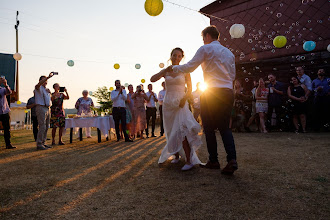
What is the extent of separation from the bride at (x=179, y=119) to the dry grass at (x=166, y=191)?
0.99 feet

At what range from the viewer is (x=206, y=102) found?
3217 millimetres

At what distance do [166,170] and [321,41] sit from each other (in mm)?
9819

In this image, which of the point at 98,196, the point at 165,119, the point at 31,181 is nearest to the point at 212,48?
the point at 165,119

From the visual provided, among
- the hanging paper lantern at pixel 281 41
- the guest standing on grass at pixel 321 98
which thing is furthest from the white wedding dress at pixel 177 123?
the guest standing on grass at pixel 321 98

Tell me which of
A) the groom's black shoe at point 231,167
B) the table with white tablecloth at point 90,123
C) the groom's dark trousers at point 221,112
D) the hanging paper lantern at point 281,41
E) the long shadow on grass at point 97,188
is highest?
the hanging paper lantern at point 281,41

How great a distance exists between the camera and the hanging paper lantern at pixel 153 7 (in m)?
5.70

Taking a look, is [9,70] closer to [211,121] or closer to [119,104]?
[119,104]

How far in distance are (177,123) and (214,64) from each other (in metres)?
1.09

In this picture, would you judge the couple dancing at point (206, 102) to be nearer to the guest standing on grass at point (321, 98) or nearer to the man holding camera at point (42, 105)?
the man holding camera at point (42, 105)

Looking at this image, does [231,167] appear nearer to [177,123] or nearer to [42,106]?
[177,123]

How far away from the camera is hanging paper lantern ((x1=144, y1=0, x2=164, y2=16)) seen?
570 centimetres

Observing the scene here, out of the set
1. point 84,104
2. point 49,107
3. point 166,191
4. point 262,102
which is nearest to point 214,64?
point 166,191

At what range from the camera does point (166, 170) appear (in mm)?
3432

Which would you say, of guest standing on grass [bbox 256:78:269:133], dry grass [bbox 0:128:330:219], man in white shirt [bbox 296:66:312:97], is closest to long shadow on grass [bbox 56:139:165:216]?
dry grass [bbox 0:128:330:219]
